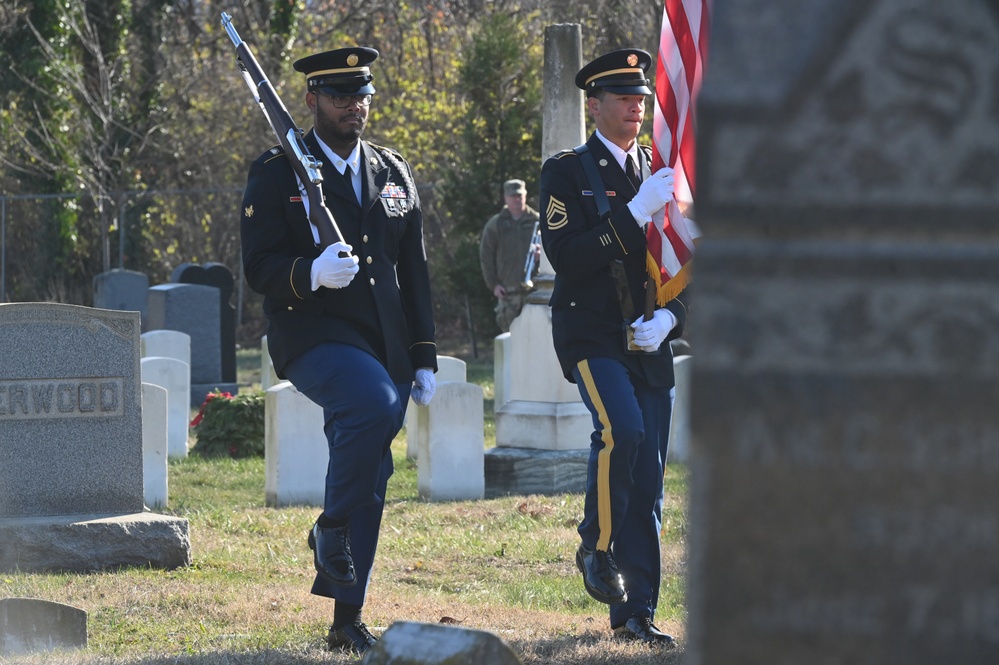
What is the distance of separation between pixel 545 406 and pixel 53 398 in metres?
3.91

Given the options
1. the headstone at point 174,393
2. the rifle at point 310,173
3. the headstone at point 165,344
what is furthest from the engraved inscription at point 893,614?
the headstone at point 165,344

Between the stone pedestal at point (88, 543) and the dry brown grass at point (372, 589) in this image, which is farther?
the stone pedestal at point (88, 543)

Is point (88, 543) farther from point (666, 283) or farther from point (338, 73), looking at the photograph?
point (666, 283)

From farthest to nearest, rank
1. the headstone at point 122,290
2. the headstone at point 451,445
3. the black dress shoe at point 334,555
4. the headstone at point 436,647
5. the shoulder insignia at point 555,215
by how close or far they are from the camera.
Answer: the headstone at point 122,290 → the headstone at point 451,445 → the shoulder insignia at point 555,215 → the black dress shoe at point 334,555 → the headstone at point 436,647

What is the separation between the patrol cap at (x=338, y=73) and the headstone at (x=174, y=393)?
251 inches

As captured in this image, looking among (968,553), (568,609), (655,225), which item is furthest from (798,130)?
(568,609)

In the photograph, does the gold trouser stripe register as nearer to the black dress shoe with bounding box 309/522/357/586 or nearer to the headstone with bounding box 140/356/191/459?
the black dress shoe with bounding box 309/522/357/586

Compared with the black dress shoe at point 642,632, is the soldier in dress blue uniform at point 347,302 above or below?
above

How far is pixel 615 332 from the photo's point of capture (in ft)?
18.1

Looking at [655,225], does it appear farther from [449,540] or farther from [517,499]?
[517,499]

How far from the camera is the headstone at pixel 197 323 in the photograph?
15758 millimetres

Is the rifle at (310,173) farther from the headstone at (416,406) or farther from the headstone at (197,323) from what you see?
the headstone at (197,323)

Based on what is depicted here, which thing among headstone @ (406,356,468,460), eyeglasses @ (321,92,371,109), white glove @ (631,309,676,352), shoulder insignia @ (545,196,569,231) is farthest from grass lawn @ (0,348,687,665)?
eyeglasses @ (321,92,371,109)

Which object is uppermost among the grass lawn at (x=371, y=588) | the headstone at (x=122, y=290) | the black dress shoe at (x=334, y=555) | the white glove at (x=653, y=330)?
the headstone at (x=122, y=290)
